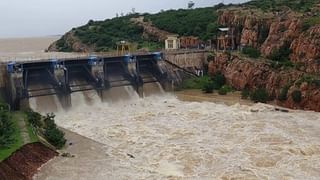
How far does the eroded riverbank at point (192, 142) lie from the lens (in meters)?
27.5

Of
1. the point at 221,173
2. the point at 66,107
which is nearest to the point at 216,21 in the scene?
the point at 66,107

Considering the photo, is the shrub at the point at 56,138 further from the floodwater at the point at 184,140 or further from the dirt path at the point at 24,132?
the floodwater at the point at 184,140

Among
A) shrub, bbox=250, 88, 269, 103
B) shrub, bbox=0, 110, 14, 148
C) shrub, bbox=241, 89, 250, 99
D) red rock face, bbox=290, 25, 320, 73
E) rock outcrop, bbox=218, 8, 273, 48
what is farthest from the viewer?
rock outcrop, bbox=218, 8, 273, 48

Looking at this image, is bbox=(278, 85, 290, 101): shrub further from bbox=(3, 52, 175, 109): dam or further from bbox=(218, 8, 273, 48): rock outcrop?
bbox=(3, 52, 175, 109): dam

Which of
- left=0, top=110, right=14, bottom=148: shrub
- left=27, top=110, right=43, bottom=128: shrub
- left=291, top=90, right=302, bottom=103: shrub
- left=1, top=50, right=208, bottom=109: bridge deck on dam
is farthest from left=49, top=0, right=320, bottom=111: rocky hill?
left=0, top=110, right=14, bottom=148: shrub

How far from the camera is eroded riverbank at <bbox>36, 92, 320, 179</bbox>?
1085 inches

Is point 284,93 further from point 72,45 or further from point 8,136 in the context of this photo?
point 72,45

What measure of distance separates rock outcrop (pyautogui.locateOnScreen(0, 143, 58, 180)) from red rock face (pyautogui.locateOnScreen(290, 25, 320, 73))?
30.1m

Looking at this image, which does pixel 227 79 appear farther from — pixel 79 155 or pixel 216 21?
pixel 79 155

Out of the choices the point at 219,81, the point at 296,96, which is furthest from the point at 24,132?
the point at 219,81

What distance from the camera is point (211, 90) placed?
56625mm

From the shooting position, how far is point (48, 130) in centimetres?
3475

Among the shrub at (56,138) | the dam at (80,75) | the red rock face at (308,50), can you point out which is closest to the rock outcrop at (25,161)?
→ the shrub at (56,138)

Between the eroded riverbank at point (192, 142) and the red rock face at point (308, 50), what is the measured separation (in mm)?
7581
